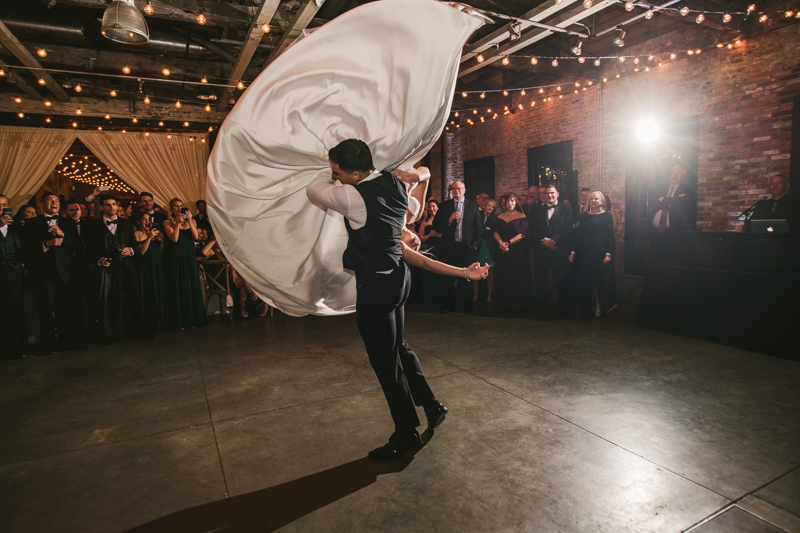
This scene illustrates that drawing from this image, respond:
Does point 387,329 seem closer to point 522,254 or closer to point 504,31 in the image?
point 522,254

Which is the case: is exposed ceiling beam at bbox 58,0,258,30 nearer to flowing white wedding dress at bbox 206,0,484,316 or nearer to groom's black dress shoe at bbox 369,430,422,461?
flowing white wedding dress at bbox 206,0,484,316

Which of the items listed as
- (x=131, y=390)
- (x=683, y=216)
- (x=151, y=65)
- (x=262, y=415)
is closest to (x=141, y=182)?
(x=151, y=65)

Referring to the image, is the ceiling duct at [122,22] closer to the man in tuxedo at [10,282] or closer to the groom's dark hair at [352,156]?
the man in tuxedo at [10,282]

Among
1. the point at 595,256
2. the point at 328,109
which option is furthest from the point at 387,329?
the point at 595,256

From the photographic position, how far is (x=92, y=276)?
5.13 meters

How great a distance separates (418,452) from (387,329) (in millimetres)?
793

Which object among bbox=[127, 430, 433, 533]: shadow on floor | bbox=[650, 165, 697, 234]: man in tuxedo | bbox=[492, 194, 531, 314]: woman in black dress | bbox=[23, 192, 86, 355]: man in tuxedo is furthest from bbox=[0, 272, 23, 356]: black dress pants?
bbox=[650, 165, 697, 234]: man in tuxedo

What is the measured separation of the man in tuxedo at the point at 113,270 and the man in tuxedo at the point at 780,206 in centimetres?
744

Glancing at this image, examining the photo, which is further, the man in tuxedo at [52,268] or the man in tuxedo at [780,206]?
the man in tuxedo at [780,206]

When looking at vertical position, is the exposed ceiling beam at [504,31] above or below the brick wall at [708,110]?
above

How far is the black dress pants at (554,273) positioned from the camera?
634 cm

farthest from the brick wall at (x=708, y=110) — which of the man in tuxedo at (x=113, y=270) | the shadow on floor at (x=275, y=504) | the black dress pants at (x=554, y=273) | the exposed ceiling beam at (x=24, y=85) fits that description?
the exposed ceiling beam at (x=24, y=85)

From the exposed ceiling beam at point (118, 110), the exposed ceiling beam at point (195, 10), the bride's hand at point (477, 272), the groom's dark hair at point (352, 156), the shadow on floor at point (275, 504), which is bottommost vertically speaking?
the shadow on floor at point (275, 504)

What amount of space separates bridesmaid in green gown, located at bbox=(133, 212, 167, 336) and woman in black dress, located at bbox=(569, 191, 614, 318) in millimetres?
5432
